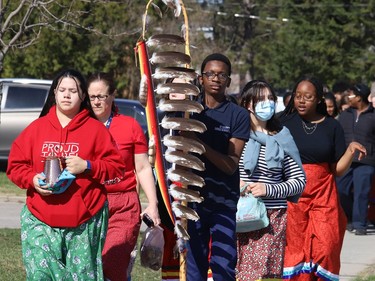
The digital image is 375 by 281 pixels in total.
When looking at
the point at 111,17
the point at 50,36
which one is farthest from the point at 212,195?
the point at 50,36

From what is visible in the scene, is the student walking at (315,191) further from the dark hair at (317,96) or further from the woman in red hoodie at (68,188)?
the woman in red hoodie at (68,188)

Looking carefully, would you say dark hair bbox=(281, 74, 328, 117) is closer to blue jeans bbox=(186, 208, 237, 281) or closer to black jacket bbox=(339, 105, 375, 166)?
blue jeans bbox=(186, 208, 237, 281)

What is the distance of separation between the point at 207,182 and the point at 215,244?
0.40m

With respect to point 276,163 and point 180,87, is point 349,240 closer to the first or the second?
point 276,163

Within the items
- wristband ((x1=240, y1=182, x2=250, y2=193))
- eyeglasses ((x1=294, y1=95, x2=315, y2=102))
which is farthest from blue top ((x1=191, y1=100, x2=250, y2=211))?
eyeglasses ((x1=294, y1=95, x2=315, y2=102))

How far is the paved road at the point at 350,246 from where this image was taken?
10.8 m

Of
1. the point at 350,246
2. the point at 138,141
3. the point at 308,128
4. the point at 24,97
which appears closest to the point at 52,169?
the point at 138,141

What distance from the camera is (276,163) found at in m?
7.27

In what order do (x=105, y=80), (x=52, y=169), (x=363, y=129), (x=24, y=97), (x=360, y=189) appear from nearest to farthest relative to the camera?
(x=52, y=169) → (x=105, y=80) → (x=363, y=129) → (x=360, y=189) → (x=24, y=97)

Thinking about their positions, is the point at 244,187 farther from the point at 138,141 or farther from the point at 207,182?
the point at 138,141

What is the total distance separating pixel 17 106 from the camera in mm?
19969

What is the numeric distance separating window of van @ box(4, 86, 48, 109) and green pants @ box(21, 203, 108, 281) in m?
14.1

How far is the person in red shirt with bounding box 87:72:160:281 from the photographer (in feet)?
22.5

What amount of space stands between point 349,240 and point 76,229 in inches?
314
